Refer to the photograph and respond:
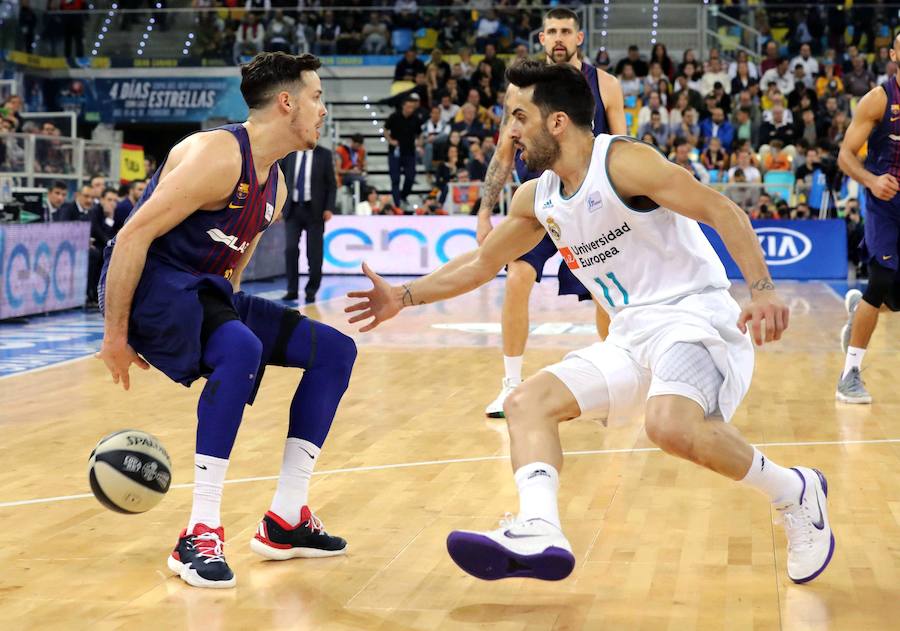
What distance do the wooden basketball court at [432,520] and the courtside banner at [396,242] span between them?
10.1 metres

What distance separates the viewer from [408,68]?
24.1 metres

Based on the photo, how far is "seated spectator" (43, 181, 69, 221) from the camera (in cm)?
1452

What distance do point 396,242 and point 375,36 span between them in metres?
8.23

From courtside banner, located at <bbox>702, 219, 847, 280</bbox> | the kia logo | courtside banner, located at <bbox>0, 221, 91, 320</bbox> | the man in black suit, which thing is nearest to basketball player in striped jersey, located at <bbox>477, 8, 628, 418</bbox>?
courtside banner, located at <bbox>0, 221, 91, 320</bbox>

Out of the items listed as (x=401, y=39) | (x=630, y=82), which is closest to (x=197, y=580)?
(x=630, y=82)

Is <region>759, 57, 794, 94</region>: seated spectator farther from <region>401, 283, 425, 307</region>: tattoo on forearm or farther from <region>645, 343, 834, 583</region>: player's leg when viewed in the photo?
<region>645, 343, 834, 583</region>: player's leg

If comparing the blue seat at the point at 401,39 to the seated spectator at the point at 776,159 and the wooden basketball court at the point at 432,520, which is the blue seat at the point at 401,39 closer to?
the seated spectator at the point at 776,159

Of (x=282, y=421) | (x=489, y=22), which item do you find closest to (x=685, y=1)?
(x=489, y=22)

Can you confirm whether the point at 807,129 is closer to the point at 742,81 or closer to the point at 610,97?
the point at 742,81

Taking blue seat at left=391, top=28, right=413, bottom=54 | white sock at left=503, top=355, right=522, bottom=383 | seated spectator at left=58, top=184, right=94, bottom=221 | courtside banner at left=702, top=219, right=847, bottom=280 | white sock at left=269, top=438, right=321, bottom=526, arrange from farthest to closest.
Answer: blue seat at left=391, top=28, right=413, bottom=54 < courtside banner at left=702, top=219, right=847, bottom=280 < seated spectator at left=58, top=184, right=94, bottom=221 < white sock at left=503, top=355, right=522, bottom=383 < white sock at left=269, top=438, right=321, bottom=526

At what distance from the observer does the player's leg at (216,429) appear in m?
3.95

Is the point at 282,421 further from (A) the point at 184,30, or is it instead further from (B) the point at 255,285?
(A) the point at 184,30

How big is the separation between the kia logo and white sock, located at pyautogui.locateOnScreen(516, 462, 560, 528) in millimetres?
15206

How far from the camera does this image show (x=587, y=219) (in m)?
3.95
